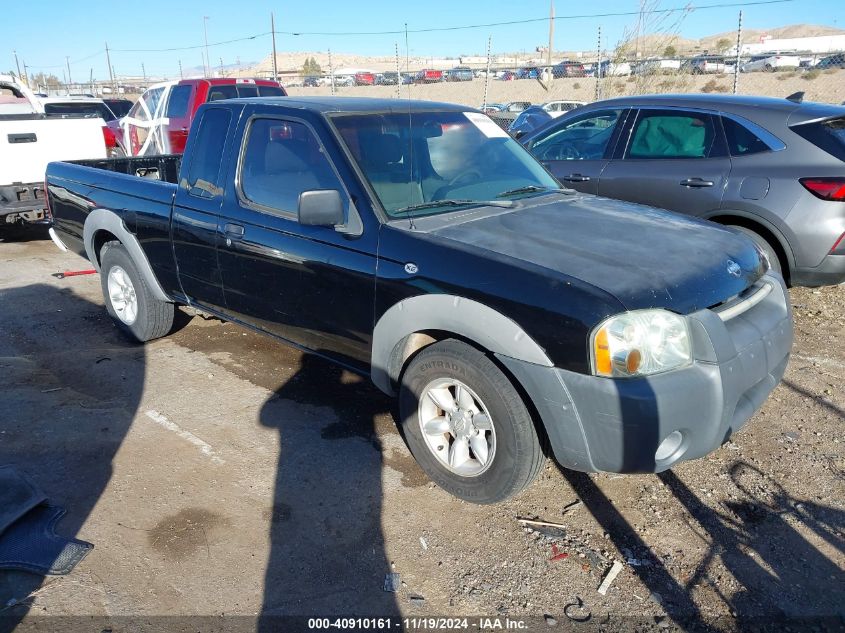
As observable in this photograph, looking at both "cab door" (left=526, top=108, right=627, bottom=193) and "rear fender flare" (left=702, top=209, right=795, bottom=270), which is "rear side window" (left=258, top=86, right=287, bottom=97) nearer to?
"cab door" (left=526, top=108, right=627, bottom=193)

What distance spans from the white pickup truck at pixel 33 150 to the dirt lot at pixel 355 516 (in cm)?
419

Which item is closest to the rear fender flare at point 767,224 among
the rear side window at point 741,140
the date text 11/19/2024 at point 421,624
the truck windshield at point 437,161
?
the rear side window at point 741,140

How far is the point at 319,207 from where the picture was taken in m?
3.27

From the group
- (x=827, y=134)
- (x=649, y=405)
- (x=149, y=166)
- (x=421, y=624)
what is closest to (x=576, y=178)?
(x=827, y=134)

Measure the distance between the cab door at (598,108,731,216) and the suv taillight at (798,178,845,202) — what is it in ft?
2.01

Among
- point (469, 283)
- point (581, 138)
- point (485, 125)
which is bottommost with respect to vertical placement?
point (469, 283)

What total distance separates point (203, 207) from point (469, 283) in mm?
2132

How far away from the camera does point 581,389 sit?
2668 millimetres

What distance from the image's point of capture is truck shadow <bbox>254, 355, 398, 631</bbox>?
2.67 m

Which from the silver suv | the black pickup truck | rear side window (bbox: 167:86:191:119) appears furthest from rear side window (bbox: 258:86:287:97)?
the black pickup truck

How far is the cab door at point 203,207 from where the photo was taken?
4156 mm

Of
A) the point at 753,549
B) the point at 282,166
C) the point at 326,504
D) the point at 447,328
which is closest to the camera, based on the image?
the point at 753,549

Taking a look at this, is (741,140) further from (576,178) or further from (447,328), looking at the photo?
(447,328)

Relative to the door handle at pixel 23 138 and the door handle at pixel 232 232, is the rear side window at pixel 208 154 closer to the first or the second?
the door handle at pixel 232 232
